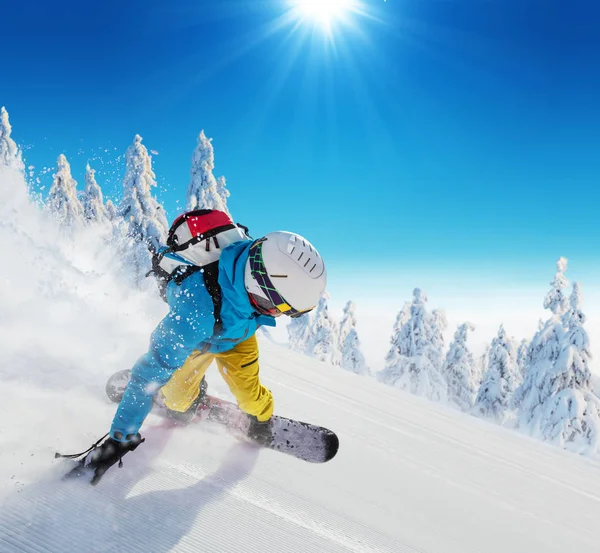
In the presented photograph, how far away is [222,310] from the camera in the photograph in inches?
105

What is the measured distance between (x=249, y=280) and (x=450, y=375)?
2733cm

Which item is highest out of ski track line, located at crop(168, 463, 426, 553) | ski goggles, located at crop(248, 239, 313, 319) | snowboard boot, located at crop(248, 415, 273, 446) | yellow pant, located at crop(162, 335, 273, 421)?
ski goggles, located at crop(248, 239, 313, 319)

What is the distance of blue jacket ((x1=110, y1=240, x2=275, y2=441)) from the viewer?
2426mm

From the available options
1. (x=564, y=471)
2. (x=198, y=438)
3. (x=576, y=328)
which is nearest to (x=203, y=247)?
(x=198, y=438)

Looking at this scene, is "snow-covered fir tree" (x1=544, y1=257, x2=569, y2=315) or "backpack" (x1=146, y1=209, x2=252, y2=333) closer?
"backpack" (x1=146, y1=209, x2=252, y2=333)

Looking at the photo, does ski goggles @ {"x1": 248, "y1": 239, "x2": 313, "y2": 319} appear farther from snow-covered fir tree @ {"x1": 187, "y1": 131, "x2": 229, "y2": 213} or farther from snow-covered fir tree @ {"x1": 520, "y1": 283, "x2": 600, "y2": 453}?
snow-covered fir tree @ {"x1": 187, "y1": 131, "x2": 229, "y2": 213}

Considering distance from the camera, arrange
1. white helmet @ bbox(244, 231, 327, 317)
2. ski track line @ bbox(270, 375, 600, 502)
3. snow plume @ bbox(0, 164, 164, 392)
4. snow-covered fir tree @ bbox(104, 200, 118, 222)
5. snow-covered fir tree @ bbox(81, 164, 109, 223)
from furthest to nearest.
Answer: snow-covered fir tree @ bbox(104, 200, 118, 222) < snow-covered fir tree @ bbox(81, 164, 109, 223) < ski track line @ bbox(270, 375, 600, 502) < snow plume @ bbox(0, 164, 164, 392) < white helmet @ bbox(244, 231, 327, 317)

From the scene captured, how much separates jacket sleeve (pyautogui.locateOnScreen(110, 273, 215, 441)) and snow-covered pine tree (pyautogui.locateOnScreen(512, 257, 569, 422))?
1970cm

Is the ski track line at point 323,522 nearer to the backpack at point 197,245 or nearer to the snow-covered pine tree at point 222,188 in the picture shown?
the backpack at point 197,245

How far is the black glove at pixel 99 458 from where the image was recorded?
2.21m

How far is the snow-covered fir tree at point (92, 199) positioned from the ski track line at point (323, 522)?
35.6m

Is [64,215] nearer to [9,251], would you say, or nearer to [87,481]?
[9,251]

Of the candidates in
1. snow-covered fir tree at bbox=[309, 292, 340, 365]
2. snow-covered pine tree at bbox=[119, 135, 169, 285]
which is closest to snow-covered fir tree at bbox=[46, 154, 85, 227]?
snow-covered pine tree at bbox=[119, 135, 169, 285]

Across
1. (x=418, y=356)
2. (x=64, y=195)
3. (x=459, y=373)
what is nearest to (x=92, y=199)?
(x=64, y=195)
